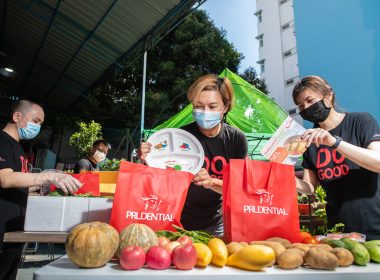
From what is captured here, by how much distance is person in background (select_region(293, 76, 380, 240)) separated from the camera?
63.1 inches

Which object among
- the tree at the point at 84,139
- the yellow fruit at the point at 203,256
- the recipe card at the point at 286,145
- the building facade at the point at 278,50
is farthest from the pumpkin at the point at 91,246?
the building facade at the point at 278,50

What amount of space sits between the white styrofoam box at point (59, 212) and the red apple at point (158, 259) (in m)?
0.79

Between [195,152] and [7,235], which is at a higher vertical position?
[195,152]

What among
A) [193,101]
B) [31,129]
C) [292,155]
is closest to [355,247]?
[292,155]

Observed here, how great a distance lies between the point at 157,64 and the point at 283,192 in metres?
15.1

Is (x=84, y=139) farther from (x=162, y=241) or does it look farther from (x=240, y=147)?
(x=162, y=241)

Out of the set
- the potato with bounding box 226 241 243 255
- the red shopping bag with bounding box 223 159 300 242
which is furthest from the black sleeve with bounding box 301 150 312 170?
the potato with bounding box 226 241 243 255

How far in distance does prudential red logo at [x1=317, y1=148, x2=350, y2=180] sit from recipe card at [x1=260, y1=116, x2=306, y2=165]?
1.14 feet

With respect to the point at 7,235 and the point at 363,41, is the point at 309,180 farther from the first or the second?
the point at 363,41

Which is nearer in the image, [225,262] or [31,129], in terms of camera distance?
[225,262]

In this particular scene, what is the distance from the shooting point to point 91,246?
101 centimetres

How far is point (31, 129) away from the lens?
2631mm

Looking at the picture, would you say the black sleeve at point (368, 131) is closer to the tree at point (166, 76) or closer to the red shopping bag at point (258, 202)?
the red shopping bag at point (258, 202)

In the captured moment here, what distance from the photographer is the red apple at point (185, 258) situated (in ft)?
3.30
